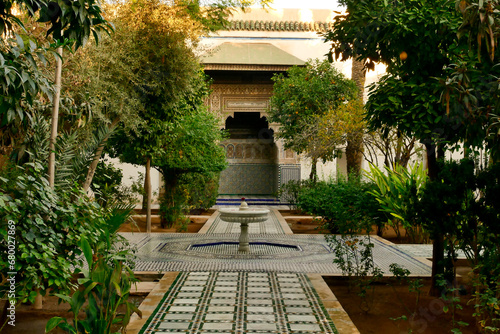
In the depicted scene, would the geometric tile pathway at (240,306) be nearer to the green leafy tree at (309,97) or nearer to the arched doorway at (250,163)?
the green leafy tree at (309,97)

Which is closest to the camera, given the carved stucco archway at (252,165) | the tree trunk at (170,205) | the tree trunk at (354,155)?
the tree trunk at (170,205)

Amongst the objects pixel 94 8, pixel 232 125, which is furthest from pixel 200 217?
pixel 94 8

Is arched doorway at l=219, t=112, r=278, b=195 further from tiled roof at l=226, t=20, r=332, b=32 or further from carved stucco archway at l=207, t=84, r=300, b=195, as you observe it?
tiled roof at l=226, t=20, r=332, b=32

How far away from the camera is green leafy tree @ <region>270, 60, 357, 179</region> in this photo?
38.2ft

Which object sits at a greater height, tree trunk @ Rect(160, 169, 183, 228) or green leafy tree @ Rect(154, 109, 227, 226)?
green leafy tree @ Rect(154, 109, 227, 226)

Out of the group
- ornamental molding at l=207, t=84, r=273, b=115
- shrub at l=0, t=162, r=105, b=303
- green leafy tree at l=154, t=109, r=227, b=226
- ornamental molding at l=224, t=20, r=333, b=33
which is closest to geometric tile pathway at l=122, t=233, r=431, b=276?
green leafy tree at l=154, t=109, r=227, b=226

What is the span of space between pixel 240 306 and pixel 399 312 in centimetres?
143

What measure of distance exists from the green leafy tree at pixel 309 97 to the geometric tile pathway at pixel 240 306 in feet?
21.3

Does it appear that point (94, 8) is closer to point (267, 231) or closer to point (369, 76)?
point (267, 231)

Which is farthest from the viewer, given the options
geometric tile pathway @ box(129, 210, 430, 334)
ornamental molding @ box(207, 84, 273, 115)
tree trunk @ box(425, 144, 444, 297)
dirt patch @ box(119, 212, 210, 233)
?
ornamental molding @ box(207, 84, 273, 115)

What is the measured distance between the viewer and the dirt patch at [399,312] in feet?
12.5

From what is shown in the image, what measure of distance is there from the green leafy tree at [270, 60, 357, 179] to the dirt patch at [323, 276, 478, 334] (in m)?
6.53

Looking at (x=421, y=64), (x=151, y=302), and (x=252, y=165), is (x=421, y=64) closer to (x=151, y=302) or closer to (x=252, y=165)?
(x=151, y=302)

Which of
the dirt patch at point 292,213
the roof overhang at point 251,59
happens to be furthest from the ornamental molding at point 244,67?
the dirt patch at point 292,213
